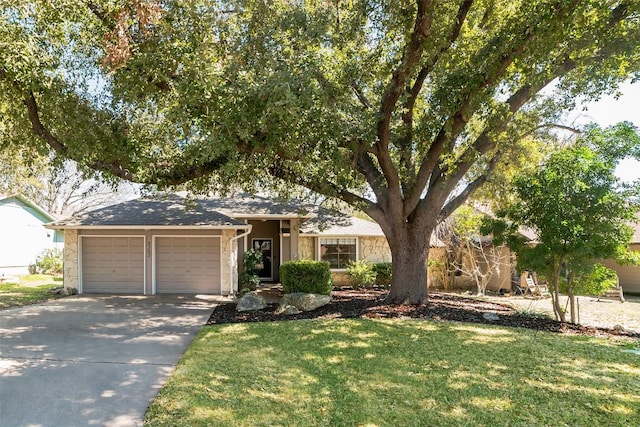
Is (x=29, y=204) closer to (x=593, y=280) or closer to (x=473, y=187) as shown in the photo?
(x=473, y=187)

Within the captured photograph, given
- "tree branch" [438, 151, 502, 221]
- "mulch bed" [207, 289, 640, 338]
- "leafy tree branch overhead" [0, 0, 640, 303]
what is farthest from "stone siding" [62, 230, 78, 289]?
→ "tree branch" [438, 151, 502, 221]

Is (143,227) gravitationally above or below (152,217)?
below

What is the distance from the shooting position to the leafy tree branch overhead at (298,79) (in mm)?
7438

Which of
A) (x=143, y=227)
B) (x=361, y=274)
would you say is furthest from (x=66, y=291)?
(x=361, y=274)

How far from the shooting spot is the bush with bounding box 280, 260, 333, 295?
12.8 metres

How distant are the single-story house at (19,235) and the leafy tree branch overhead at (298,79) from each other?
1429 centimetres

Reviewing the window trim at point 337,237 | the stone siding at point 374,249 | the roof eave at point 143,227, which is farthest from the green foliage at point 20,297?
→ the stone siding at point 374,249

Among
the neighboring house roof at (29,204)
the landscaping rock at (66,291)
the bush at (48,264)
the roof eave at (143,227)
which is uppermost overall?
the neighboring house roof at (29,204)

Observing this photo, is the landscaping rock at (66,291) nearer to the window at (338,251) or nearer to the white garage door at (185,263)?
the white garage door at (185,263)

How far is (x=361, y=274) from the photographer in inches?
691

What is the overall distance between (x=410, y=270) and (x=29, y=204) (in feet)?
76.4

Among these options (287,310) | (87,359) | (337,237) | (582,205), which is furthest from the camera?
(337,237)

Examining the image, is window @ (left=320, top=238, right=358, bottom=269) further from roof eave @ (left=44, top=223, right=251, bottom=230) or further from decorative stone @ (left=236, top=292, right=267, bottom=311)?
decorative stone @ (left=236, top=292, right=267, bottom=311)

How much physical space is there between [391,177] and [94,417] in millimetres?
7871
